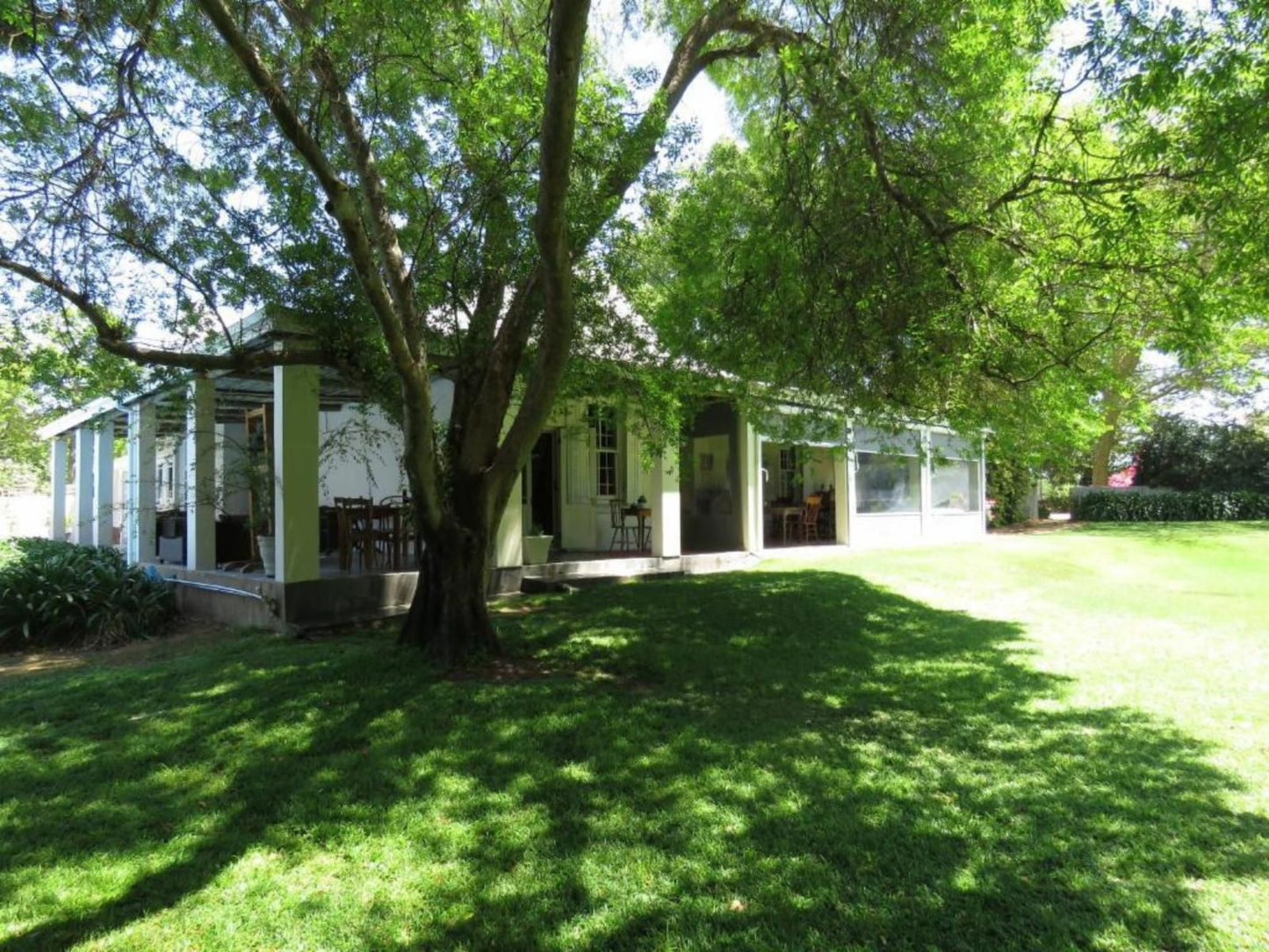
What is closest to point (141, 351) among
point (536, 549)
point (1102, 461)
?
point (536, 549)

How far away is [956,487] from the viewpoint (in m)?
19.6

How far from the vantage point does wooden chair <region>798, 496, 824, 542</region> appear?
16.7 m

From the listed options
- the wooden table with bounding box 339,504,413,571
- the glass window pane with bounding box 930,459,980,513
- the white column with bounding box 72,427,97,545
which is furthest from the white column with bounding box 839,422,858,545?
the white column with bounding box 72,427,97,545

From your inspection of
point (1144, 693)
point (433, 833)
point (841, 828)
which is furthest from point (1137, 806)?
point (433, 833)

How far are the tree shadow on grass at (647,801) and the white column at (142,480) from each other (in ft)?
18.4

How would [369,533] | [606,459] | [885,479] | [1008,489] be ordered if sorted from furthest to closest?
[1008,489]
[885,479]
[606,459]
[369,533]

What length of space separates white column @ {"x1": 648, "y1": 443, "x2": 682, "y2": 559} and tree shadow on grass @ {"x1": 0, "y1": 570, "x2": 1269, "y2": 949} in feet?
16.3

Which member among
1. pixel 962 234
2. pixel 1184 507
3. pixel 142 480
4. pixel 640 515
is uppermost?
pixel 962 234

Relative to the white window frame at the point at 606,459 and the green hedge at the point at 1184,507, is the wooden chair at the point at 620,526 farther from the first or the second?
the green hedge at the point at 1184,507

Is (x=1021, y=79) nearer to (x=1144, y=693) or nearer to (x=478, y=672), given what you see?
(x=1144, y=693)

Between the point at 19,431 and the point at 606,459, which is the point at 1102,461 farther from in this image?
the point at 19,431

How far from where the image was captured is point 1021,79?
20.2ft

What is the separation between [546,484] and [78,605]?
7011 mm

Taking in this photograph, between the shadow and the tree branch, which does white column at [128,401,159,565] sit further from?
the shadow
